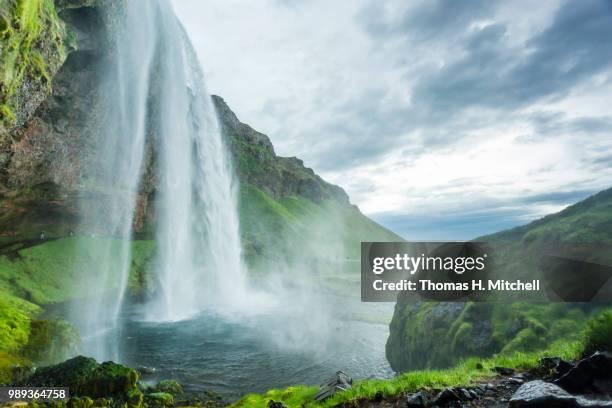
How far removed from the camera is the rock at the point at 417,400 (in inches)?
311

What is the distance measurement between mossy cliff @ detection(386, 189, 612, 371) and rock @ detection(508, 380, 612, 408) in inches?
404

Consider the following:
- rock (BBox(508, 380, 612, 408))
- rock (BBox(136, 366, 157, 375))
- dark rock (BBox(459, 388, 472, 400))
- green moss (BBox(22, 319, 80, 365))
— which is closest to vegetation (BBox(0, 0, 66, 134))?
green moss (BBox(22, 319, 80, 365))

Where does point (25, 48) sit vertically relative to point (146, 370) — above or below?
above

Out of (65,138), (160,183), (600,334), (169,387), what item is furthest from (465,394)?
(160,183)

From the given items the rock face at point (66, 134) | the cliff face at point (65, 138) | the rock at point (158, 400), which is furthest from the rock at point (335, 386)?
the rock face at point (66, 134)

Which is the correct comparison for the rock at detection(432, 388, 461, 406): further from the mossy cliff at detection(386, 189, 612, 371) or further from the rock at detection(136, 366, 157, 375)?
the rock at detection(136, 366, 157, 375)

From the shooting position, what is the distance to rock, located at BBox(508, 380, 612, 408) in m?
5.96

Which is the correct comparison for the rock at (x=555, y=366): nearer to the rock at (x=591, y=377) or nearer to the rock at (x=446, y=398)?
the rock at (x=591, y=377)

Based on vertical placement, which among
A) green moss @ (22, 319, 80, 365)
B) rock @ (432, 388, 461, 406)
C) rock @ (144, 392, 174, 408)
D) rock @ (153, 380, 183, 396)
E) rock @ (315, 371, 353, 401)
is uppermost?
rock @ (432, 388, 461, 406)

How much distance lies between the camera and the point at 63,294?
198 feet

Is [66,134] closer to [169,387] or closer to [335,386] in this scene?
[169,387]

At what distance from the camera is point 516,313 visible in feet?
58.9

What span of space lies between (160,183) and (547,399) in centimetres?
6322

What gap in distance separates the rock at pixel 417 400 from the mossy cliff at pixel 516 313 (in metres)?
10.2
